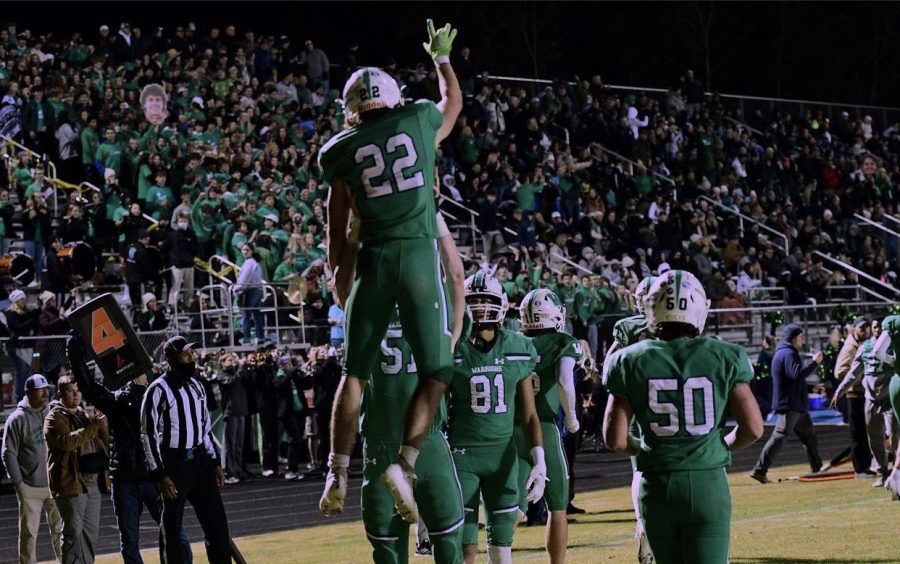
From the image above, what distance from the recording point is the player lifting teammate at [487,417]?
8156 millimetres

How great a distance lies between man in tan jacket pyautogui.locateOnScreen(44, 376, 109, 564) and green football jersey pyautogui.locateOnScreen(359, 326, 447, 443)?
14.7 ft

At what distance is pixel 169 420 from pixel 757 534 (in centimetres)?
496

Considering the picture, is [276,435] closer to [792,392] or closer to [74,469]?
[792,392]

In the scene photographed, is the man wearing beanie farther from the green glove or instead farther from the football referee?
the green glove

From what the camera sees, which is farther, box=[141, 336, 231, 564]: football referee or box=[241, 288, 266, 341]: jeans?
box=[241, 288, 266, 341]: jeans

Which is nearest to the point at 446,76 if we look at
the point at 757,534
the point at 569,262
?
the point at 757,534

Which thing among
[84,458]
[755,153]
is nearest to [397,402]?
[84,458]

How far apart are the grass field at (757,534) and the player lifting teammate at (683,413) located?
4744 mm

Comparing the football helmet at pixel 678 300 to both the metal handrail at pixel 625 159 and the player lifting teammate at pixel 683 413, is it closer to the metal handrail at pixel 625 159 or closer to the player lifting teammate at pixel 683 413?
the player lifting teammate at pixel 683 413

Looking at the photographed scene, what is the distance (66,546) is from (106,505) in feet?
21.6

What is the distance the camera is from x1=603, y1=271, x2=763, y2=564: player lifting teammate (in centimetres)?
582

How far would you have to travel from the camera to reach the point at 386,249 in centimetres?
603

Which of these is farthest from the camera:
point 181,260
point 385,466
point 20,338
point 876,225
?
point 876,225

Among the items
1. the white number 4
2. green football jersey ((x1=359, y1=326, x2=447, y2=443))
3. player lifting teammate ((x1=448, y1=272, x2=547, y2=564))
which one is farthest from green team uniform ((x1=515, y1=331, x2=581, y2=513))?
the white number 4
